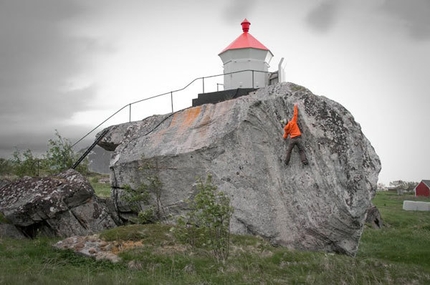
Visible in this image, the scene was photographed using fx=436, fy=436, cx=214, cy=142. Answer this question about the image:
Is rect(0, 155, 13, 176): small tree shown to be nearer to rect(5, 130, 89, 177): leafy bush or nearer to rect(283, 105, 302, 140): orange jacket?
rect(5, 130, 89, 177): leafy bush

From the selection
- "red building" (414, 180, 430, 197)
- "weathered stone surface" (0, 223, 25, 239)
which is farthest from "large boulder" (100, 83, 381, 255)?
"red building" (414, 180, 430, 197)

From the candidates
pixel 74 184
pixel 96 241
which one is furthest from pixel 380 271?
pixel 74 184

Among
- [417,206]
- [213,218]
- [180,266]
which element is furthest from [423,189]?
[180,266]

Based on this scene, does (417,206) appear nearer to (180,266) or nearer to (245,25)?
(245,25)

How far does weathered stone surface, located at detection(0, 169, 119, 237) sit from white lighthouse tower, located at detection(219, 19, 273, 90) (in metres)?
11.1

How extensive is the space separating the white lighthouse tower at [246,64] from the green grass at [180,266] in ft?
36.9

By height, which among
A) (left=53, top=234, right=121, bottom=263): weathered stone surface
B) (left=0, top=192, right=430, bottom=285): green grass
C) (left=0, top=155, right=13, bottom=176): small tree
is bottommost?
(left=0, top=192, right=430, bottom=285): green grass

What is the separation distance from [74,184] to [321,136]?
484 inches

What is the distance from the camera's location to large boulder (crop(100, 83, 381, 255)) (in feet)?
64.1

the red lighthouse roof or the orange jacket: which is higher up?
the red lighthouse roof

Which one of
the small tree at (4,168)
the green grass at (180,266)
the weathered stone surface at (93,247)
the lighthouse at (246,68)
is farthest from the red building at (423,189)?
the weathered stone surface at (93,247)

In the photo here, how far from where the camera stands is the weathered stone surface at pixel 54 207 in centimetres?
2075

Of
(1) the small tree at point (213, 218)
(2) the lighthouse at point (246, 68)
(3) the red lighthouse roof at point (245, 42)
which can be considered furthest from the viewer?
(3) the red lighthouse roof at point (245, 42)

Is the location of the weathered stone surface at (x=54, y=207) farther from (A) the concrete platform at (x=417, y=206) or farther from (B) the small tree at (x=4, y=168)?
(A) the concrete platform at (x=417, y=206)
